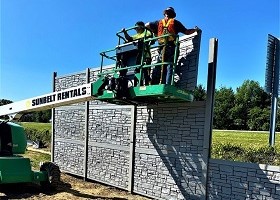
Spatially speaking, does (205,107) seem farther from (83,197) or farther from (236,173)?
(83,197)

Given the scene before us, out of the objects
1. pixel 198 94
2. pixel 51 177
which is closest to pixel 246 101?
pixel 198 94

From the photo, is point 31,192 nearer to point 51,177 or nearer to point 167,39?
→ point 51,177

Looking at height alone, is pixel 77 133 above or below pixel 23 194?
above

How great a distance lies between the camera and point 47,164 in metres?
9.88

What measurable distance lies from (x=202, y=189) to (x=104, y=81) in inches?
127

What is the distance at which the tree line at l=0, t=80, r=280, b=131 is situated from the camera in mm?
34156

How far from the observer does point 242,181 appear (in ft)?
23.2

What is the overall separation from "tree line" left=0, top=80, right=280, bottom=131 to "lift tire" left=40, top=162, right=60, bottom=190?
→ 1249 cm

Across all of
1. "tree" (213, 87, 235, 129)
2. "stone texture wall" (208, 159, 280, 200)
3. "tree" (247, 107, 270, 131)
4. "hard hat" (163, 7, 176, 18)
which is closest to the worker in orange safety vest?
"hard hat" (163, 7, 176, 18)

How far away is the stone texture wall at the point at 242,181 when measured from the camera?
6.63m

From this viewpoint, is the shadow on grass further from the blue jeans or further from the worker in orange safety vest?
the worker in orange safety vest

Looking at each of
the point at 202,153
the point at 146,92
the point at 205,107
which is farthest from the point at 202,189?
the point at 146,92

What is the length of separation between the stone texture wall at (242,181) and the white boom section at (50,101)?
10.8 feet

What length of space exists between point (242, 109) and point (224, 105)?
2.74 metres
